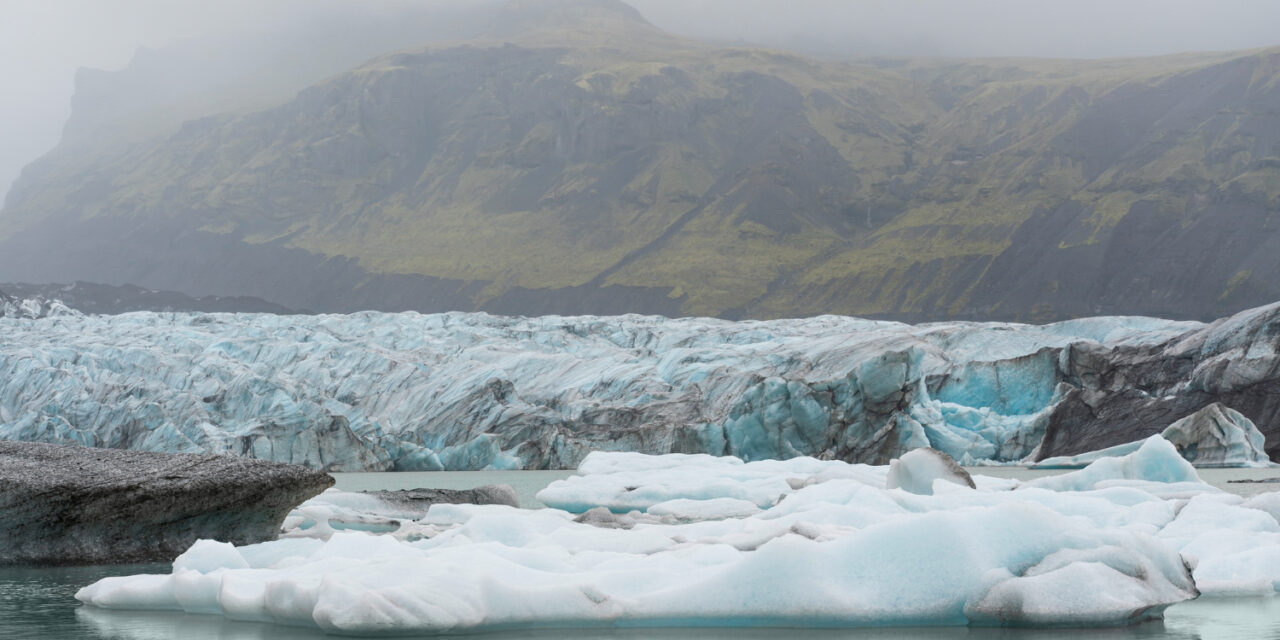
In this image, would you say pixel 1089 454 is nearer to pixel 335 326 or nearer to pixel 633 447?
pixel 633 447

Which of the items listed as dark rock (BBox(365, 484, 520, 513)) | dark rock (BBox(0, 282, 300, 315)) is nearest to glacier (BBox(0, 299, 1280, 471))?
dark rock (BBox(365, 484, 520, 513))

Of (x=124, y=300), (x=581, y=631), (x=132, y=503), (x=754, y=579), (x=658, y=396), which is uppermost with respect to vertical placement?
(x=754, y=579)

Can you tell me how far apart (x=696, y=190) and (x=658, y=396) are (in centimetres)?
10112

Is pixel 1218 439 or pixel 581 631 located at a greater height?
pixel 581 631

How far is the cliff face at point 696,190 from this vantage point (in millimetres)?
103688

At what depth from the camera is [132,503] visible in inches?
420

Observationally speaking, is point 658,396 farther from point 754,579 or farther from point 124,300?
point 124,300

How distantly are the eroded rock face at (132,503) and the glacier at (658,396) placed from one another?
15.7m

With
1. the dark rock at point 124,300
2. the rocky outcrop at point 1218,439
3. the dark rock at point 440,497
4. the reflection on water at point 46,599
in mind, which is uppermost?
the reflection on water at point 46,599

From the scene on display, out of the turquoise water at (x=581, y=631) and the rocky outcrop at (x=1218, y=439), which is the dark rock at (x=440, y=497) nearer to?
the turquoise water at (x=581, y=631)

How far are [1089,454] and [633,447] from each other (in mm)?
10084

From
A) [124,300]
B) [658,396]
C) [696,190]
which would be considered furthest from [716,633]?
[696,190]

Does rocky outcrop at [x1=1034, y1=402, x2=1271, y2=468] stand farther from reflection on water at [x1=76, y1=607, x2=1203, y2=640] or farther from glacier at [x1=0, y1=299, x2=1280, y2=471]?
reflection on water at [x1=76, y1=607, x2=1203, y2=640]

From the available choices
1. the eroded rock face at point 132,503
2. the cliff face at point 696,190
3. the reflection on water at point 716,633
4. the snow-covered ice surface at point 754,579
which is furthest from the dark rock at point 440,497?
the cliff face at point 696,190
